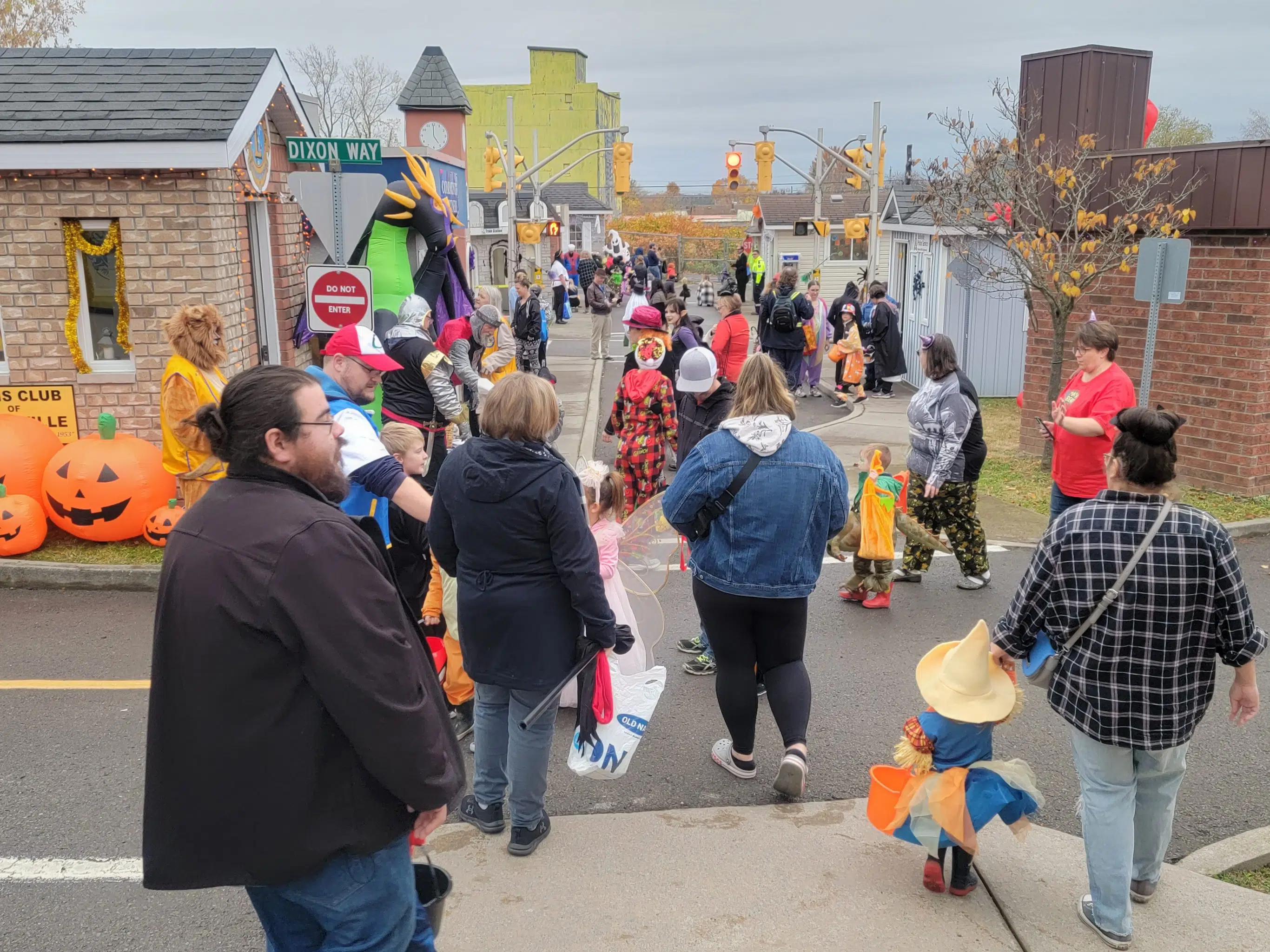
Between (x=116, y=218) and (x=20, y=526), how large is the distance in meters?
2.43

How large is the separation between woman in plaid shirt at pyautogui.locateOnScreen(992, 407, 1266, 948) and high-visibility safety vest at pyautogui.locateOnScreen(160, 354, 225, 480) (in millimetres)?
4673

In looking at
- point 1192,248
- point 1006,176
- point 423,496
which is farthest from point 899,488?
point 1006,176

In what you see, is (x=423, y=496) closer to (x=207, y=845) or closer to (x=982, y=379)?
(x=207, y=845)

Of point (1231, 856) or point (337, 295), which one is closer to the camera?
point (1231, 856)

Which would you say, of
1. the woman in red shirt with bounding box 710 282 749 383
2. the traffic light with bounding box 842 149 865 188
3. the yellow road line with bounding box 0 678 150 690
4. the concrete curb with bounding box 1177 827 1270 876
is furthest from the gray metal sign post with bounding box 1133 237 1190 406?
the traffic light with bounding box 842 149 865 188

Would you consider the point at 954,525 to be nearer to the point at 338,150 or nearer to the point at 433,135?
the point at 338,150

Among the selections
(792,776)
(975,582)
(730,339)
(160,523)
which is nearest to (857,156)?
(730,339)

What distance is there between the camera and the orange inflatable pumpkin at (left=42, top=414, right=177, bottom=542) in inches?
310

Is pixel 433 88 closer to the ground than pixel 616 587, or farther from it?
farther from it

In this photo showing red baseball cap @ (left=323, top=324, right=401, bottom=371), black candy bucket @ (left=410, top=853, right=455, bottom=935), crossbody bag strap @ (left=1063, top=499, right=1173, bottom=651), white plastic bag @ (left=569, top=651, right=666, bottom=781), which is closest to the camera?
black candy bucket @ (left=410, top=853, right=455, bottom=935)

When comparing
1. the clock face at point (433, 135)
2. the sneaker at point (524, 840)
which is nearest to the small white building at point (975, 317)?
the clock face at point (433, 135)

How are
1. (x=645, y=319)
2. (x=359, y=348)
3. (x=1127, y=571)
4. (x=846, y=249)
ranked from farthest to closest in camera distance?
(x=846, y=249), (x=645, y=319), (x=359, y=348), (x=1127, y=571)

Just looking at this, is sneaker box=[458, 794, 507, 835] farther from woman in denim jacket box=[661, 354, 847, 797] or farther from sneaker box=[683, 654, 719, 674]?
sneaker box=[683, 654, 719, 674]

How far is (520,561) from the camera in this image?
151 inches
